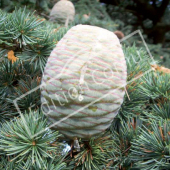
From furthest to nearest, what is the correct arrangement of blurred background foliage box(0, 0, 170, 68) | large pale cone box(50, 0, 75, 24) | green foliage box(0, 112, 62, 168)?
blurred background foliage box(0, 0, 170, 68), large pale cone box(50, 0, 75, 24), green foliage box(0, 112, 62, 168)

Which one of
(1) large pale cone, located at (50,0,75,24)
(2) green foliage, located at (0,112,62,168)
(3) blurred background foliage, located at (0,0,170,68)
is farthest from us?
(3) blurred background foliage, located at (0,0,170,68)

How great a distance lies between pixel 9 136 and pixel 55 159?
0.08m

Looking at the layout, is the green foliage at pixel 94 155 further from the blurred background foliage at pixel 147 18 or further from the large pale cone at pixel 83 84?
the blurred background foliage at pixel 147 18

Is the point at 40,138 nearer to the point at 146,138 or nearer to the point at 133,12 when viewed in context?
the point at 146,138

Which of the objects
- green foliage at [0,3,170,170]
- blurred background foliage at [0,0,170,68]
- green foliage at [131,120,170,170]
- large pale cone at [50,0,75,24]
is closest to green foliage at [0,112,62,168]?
green foliage at [0,3,170,170]

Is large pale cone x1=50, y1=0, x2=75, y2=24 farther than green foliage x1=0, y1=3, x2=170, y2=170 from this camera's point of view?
Yes

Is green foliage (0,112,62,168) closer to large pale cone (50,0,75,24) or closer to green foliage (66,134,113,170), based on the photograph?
green foliage (66,134,113,170)

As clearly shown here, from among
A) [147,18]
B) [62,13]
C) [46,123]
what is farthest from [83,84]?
[147,18]

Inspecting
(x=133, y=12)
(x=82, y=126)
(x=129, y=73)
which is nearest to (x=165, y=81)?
(x=129, y=73)

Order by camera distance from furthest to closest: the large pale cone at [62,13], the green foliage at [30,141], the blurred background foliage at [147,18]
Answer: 1. the blurred background foliage at [147,18]
2. the large pale cone at [62,13]
3. the green foliage at [30,141]

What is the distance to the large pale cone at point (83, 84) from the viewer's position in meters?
0.35

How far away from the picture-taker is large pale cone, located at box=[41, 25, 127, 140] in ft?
1.16

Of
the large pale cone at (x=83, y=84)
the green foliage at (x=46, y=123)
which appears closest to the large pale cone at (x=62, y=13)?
the green foliage at (x=46, y=123)

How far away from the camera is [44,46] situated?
0.47m
